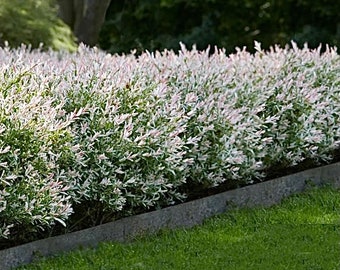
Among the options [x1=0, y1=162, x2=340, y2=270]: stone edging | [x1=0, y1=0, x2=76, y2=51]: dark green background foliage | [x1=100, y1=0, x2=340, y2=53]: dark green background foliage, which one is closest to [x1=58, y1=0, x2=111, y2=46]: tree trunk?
[x1=0, y1=0, x2=76, y2=51]: dark green background foliage

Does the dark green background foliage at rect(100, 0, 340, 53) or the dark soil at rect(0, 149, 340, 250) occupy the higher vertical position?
the dark green background foliage at rect(100, 0, 340, 53)

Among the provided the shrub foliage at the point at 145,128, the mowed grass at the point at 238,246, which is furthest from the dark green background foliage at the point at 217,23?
the mowed grass at the point at 238,246

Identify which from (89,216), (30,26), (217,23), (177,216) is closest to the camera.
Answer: (89,216)

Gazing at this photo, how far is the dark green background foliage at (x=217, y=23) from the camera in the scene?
54.9 feet

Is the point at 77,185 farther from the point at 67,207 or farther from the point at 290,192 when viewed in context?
the point at 290,192

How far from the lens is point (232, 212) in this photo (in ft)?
22.9

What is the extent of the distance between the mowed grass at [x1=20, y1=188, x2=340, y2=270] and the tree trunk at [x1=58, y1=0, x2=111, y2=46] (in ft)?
22.1

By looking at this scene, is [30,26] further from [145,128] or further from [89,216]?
[89,216]

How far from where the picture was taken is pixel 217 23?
17625 mm

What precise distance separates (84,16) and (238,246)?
7.78m

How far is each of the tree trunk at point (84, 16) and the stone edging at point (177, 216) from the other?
237 inches

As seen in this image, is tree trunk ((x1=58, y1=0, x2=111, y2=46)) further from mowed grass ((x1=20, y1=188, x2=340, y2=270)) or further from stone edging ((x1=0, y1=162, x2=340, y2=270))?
mowed grass ((x1=20, y1=188, x2=340, y2=270))

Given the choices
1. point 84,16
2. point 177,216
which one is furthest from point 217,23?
point 177,216

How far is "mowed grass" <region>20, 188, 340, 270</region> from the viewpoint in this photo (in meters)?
5.64
